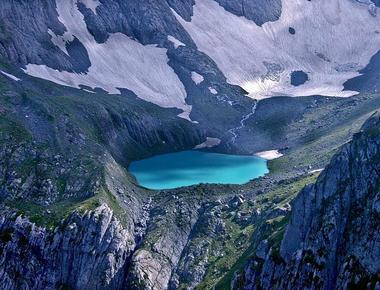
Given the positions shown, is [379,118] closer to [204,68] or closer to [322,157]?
[322,157]

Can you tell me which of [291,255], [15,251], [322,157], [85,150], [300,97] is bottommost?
[15,251]

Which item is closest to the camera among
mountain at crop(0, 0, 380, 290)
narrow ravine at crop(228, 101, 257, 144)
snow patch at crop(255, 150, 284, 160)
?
mountain at crop(0, 0, 380, 290)

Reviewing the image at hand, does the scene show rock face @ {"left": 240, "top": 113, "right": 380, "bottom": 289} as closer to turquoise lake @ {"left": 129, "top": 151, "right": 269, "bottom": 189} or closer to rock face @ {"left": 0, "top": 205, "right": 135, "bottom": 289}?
rock face @ {"left": 0, "top": 205, "right": 135, "bottom": 289}

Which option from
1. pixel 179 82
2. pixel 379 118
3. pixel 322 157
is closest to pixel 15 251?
pixel 379 118

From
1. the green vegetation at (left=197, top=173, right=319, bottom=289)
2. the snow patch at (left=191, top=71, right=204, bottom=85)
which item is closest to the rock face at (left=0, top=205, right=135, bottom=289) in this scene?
the green vegetation at (left=197, top=173, right=319, bottom=289)

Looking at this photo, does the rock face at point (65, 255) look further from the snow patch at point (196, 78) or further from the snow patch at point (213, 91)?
the snow patch at point (196, 78)

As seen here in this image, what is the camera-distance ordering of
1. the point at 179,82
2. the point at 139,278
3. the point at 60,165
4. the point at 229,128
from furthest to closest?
the point at 179,82 → the point at 229,128 → the point at 60,165 → the point at 139,278

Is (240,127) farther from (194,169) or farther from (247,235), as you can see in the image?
(247,235)
